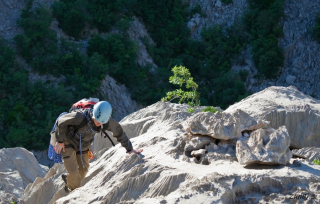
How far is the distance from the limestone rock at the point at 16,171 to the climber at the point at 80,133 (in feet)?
7.25

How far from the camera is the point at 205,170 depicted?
4.49m

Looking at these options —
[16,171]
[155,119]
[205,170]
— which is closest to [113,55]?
[16,171]

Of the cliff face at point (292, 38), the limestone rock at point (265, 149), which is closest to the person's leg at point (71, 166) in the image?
the limestone rock at point (265, 149)

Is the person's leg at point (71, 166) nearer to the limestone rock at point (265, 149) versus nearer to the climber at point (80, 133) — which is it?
the climber at point (80, 133)

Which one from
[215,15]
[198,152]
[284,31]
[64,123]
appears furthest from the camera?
[215,15]

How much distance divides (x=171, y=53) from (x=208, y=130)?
1328 cm

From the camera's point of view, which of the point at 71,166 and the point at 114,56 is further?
the point at 114,56

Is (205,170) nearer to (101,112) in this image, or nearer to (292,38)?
(101,112)

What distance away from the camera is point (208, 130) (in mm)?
5086

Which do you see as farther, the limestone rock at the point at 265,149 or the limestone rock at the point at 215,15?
the limestone rock at the point at 215,15

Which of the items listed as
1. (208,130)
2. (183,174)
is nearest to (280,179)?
(183,174)

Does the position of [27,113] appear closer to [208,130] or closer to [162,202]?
[208,130]

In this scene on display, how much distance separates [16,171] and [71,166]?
318 cm

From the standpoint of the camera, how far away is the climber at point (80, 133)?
15.4ft
